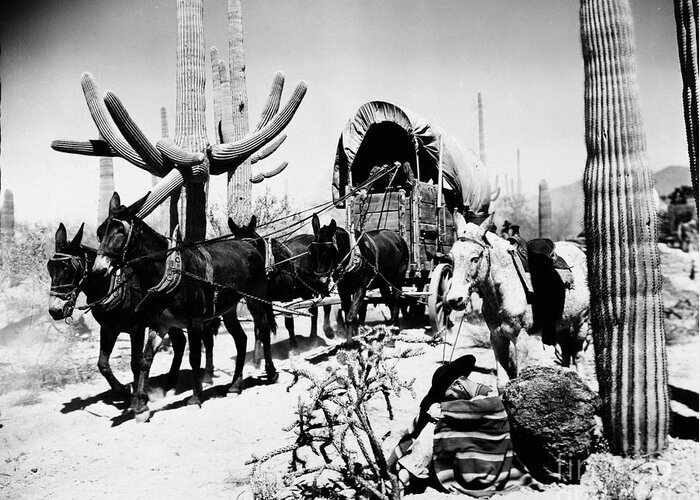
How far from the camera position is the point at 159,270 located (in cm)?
537

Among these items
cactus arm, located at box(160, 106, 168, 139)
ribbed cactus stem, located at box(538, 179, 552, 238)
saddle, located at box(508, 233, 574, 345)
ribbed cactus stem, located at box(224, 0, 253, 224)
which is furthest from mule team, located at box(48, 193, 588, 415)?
ribbed cactus stem, located at box(538, 179, 552, 238)

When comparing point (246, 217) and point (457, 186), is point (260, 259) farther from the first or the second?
point (457, 186)

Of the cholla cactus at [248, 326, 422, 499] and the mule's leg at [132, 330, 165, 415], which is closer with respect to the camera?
the cholla cactus at [248, 326, 422, 499]

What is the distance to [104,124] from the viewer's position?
19.2ft

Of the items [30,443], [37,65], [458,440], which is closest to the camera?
[458,440]

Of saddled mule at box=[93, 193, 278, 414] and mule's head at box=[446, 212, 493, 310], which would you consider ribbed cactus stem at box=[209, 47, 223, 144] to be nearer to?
saddled mule at box=[93, 193, 278, 414]

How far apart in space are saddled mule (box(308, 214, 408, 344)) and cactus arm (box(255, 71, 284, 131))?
164 cm

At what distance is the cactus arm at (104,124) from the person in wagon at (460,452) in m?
4.31

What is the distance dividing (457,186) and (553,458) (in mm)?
6072

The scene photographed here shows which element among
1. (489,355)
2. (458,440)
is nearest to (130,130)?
(458,440)

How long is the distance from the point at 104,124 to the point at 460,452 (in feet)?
17.2

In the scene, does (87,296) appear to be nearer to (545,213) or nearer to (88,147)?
(88,147)

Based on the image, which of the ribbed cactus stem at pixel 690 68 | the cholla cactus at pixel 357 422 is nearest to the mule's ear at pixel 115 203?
the cholla cactus at pixel 357 422

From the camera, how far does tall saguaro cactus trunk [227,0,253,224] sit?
32.2 feet
